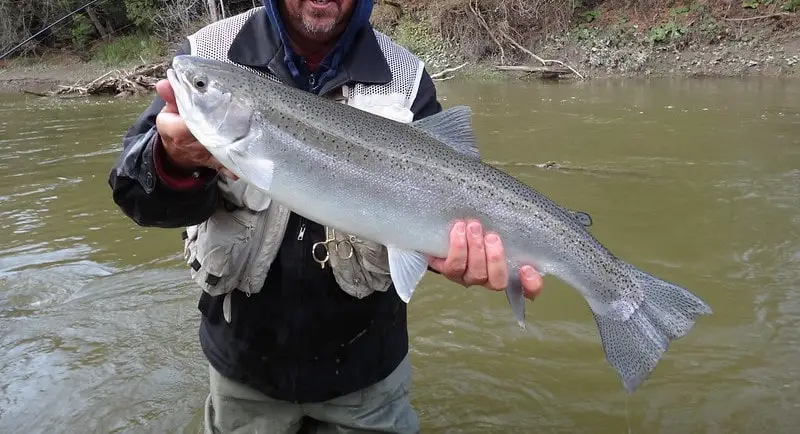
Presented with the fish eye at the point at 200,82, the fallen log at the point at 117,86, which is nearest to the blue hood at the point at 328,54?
the fish eye at the point at 200,82

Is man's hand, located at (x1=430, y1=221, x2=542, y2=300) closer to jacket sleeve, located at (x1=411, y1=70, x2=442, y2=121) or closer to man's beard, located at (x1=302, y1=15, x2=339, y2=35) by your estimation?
jacket sleeve, located at (x1=411, y1=70, x2=442, y2=121)

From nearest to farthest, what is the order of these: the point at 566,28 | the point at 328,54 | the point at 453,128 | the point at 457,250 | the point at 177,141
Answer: the point at 177,141 < the point at 457,250 < the point at 453,128 < the point at 328,54 < the point at 566,28

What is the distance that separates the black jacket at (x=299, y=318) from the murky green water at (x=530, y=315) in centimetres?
139

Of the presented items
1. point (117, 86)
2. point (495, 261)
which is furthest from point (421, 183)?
point (117, 86)

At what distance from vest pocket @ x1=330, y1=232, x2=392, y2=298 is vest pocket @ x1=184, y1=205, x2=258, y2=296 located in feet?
1.26

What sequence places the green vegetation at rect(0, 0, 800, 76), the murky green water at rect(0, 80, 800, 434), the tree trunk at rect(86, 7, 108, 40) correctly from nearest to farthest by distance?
1. the murky green water at rect(0, 80, 800, 434)
2. the green vegetation at rect(0, 0, 800, 76)
3. the tree trunk at rect(86, 7, 108, 40)

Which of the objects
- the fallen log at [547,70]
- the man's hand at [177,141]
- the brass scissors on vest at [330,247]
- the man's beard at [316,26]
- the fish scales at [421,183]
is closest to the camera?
the man's hand at [177,141]

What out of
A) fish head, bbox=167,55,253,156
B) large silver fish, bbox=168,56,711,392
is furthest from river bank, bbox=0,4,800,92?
fish head, bbox=167,55,253,156

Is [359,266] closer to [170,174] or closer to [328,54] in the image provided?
[170,174]

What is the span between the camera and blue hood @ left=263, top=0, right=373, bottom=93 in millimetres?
2963

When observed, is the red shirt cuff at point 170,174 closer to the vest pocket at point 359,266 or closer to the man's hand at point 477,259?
the vest pocket at point 359,266

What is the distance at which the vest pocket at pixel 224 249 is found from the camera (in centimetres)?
274

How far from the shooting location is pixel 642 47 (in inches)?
834

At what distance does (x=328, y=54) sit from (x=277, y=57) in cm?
26
